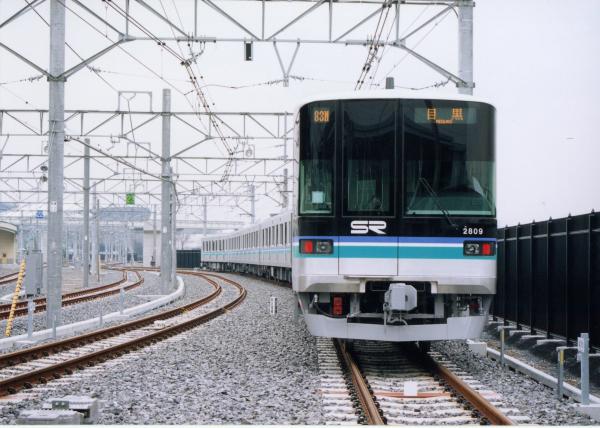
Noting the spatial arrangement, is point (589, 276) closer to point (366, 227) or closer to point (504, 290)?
point (366, 227)

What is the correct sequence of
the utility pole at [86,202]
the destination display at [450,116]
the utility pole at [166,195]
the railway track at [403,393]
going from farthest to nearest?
the utility pole at [86,202] < the utility pole at [166,195] < the destination display at [450,116] < the railway track at [403,393]

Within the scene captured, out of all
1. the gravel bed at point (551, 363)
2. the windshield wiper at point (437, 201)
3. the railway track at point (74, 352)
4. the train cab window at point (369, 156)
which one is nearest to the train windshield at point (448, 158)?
the windshield wiper at point (437, 201)

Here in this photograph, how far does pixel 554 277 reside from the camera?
458 inches

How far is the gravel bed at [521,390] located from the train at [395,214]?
673 mm

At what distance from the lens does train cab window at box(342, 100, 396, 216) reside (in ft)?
29.3

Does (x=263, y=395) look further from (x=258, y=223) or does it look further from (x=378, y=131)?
(x=258, y=223)

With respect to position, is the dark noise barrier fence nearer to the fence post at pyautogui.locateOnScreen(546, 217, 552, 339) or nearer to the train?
the fence post at pyautogui.locateOnScreen(546, 217, 552, 339)

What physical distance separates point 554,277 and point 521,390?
3.79m

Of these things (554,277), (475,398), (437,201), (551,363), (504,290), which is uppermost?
(437,201)

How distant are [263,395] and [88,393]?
1.65 metres

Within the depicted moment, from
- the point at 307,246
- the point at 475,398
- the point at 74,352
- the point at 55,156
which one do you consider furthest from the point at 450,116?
the point at 55,156

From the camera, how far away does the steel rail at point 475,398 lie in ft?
21.0

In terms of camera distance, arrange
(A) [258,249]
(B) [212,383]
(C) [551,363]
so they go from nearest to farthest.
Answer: (B) [212,383] → (C) [551,363] → (A) [258,249]

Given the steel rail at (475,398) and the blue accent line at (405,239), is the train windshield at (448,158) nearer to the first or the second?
the blue accent line at (405,239)
